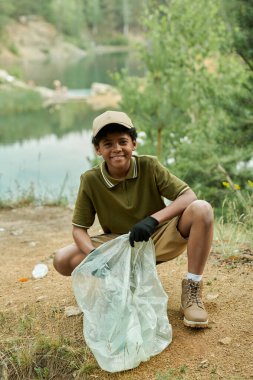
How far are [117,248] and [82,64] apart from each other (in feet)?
146

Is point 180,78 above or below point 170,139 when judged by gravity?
above

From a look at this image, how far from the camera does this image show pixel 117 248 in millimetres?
2457

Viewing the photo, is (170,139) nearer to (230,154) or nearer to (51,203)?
(230,154)

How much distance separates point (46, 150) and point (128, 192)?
1270 cm

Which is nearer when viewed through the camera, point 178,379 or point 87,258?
point 178,379

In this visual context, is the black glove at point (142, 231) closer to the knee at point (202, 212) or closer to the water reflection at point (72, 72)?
the knee at point (202, 212)

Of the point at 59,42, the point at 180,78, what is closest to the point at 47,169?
the point at 180,78

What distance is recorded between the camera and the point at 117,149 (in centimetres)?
255

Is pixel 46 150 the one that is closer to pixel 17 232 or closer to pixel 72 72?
pixel 17 232

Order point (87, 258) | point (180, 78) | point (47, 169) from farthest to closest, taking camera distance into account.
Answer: point (47, 169)
point (180, 78)
point (87, 258)

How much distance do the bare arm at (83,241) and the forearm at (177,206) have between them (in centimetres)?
39

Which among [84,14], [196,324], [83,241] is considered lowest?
[196,324]

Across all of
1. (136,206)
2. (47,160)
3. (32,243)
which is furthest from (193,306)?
(47,160)

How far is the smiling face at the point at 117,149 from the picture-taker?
256 centimetres
